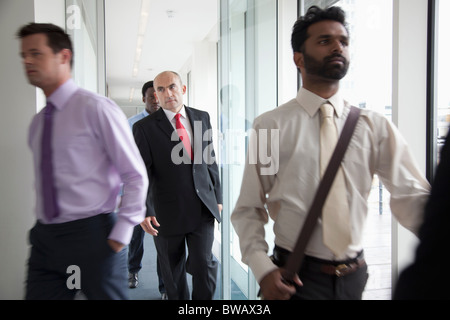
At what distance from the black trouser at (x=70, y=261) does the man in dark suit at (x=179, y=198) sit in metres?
0.91

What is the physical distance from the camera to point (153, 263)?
4.29 meters

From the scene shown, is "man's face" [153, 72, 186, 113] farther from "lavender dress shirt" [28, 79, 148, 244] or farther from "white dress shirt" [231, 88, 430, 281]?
"white dress shirt" [231, 88, 430, 281]

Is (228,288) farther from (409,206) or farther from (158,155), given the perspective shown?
(409,206)

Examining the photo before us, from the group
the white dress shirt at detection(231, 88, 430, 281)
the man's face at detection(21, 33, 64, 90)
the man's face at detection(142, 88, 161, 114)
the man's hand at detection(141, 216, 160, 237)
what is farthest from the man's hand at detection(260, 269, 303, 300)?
the man's face at detection(142, 88, 161, 114)

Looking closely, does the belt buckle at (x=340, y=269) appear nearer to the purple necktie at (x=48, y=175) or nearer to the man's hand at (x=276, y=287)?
the man's hand at (x=276, y=287)

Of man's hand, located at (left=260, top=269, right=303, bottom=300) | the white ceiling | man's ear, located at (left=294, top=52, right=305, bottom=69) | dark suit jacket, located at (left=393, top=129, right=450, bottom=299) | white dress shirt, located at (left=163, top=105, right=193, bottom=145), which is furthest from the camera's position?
the white ceiling

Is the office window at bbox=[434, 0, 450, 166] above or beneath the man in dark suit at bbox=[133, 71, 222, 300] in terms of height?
above

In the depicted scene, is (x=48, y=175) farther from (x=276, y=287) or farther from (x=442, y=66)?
(x=442, y=66)

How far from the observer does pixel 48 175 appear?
1.28m

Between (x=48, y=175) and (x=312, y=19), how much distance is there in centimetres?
116

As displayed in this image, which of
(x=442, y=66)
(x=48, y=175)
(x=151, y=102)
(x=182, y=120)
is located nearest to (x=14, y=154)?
(x=48, y=175)

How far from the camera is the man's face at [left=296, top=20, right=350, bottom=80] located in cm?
120

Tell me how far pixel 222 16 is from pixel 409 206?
1.98m

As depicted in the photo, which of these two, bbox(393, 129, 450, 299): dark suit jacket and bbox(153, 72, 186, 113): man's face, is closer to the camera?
bbox(393, 129, 450, 299): dark suit jacket
